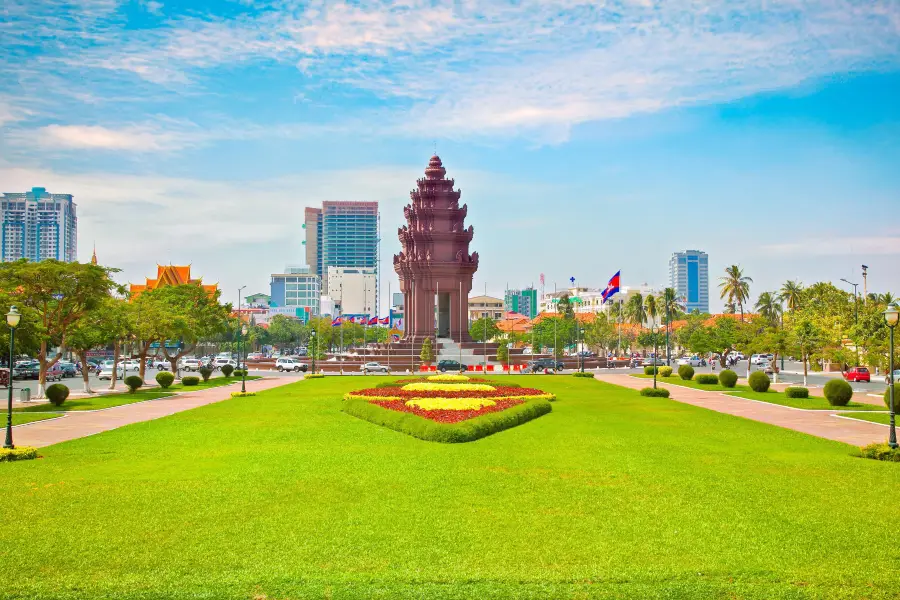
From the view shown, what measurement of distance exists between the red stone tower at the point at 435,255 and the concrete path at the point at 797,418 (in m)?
46.4

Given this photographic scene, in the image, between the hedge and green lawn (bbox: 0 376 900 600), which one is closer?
green lawn (bbox: 0 376 900 600)

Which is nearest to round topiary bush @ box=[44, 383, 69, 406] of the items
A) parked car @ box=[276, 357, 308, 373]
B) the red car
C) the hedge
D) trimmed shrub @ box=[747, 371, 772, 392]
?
the hedge

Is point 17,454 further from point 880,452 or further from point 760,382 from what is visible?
point 760,382

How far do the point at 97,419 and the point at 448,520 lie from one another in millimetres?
22545

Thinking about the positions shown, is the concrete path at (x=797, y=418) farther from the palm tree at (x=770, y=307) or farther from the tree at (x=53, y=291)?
the palm tree at (x=770, y=307)

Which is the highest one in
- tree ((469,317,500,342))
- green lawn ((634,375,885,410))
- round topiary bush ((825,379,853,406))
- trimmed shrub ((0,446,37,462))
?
tree ((469,317,500,342))

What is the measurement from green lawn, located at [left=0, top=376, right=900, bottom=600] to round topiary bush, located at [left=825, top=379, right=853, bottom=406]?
13846mm

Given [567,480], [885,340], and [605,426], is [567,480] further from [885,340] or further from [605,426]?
[885,340]

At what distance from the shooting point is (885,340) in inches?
1647

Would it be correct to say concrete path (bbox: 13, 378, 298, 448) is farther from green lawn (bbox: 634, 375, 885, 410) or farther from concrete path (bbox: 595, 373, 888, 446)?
green lawn (bbox: 634, 375, 885, 410)

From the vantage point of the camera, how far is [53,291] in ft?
133

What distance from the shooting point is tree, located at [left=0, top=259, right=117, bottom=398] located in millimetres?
38938

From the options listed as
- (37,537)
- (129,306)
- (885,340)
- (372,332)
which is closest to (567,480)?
(37,537)

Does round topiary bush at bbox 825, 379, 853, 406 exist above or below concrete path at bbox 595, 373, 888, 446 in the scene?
above
